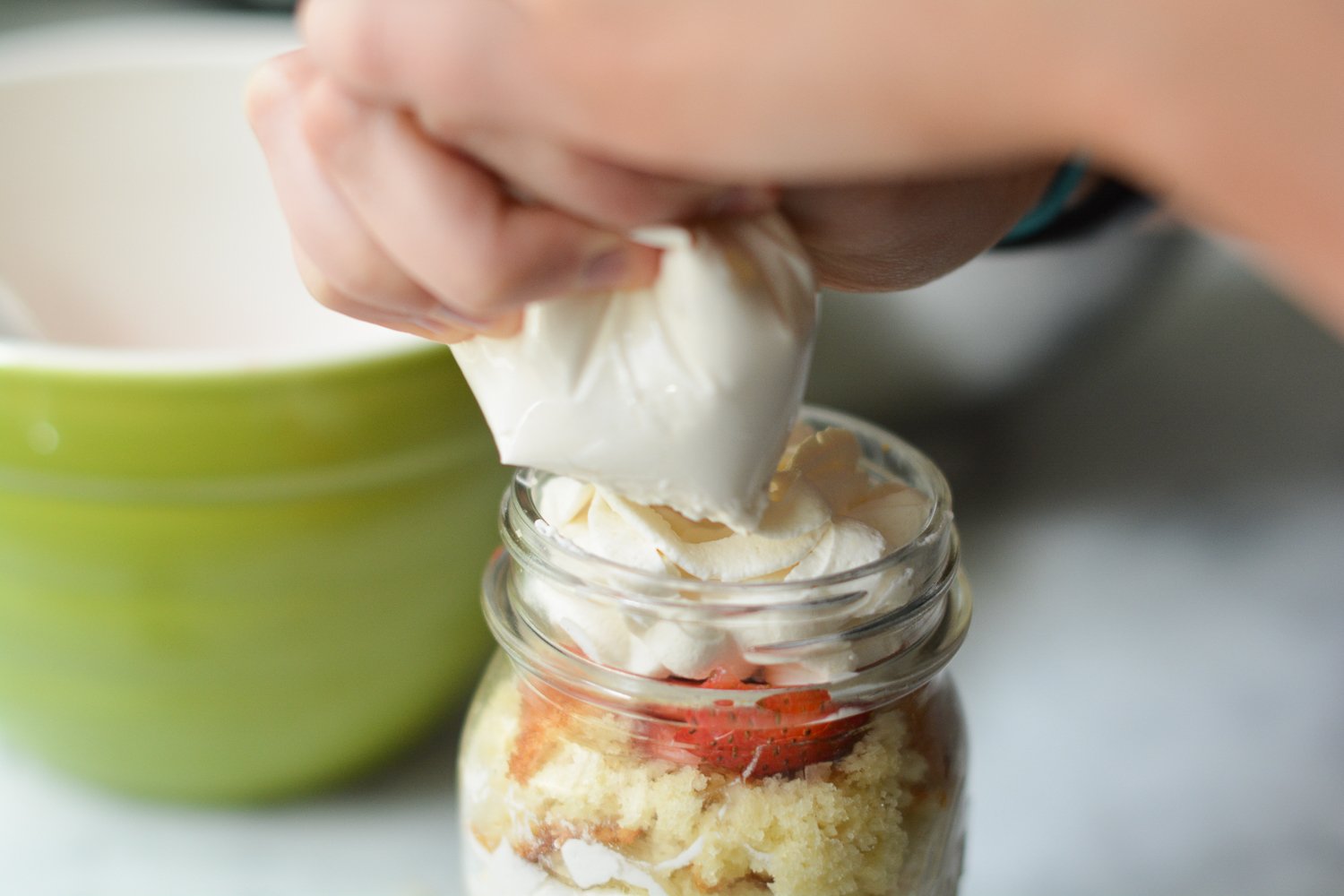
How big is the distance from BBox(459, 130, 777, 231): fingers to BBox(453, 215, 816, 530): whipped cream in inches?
0.4

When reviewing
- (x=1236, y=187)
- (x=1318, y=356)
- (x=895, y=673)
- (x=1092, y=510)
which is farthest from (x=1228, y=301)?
(x=1236, y=187)

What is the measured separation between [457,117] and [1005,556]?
0.59 m

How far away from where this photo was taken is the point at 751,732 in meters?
0.36

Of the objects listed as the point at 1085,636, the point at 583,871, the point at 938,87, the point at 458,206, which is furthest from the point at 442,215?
the point at 1085,636

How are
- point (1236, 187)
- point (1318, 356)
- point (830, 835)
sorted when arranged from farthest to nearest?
point (1318, 356), point (830, 835), point (1236, 187)

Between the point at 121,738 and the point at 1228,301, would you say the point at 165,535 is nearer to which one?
the point at 121,738

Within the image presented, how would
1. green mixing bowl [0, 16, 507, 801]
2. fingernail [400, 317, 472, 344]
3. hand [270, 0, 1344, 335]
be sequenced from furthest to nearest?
green mixing bowl [0, 16, 507, 801] < fingernail [400, 317, 472, 344] < hand [270, 0, 1344, 335]

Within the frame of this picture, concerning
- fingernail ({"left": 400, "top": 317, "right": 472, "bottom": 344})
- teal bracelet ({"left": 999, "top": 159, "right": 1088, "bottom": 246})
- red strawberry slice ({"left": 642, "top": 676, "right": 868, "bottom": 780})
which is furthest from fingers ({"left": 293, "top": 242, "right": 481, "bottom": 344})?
teal bracelet ({"left": 999, "top": 159, "right": 1088, "bottom": 246})

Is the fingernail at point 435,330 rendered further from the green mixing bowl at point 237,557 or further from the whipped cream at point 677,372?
the green mixing bowl at point 237,557

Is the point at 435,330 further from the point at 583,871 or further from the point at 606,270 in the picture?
the point at 583,871

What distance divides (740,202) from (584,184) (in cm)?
5

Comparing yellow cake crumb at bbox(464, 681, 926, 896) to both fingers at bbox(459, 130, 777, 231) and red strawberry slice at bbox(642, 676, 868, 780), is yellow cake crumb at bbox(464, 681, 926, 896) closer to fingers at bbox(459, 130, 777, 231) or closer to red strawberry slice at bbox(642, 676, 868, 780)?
red strawberry slice at bbox(642, 676, 868, 780)

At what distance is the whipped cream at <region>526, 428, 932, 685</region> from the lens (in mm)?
350

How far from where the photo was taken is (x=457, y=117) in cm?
24
